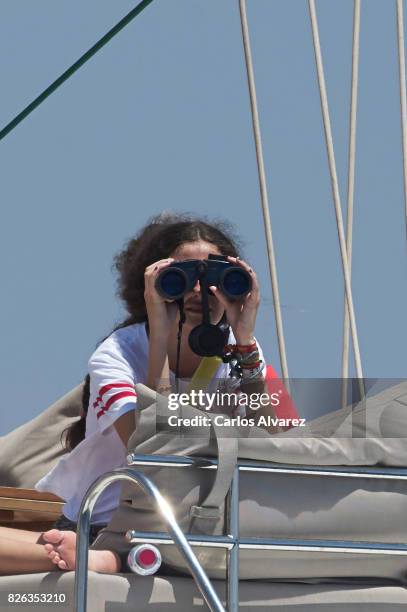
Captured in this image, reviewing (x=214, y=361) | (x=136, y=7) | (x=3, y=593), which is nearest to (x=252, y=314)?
(x=214, y=361)

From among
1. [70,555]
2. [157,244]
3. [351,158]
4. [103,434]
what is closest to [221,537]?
[70,555]

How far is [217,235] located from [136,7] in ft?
2.31

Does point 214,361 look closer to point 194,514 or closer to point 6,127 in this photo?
point 194,514

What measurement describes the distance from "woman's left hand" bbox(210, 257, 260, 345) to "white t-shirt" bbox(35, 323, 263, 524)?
0.08 meters

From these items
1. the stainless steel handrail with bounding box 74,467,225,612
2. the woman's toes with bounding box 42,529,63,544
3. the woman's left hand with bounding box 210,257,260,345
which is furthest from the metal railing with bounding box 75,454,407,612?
the woman's left hand with bounding box 210,257,260,345

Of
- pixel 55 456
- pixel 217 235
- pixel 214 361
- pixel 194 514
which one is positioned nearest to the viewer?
pixel 194 514

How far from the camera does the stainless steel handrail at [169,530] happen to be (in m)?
1.96

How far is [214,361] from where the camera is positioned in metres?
2.46

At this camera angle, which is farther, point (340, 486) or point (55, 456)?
point (55, 456)

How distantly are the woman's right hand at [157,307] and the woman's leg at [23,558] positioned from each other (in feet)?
1.64

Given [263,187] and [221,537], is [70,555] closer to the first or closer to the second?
[221,537]

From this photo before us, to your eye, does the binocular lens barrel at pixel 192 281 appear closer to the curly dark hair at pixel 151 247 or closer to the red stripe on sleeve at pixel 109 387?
the red stripe on sleeve at pixel 109 387

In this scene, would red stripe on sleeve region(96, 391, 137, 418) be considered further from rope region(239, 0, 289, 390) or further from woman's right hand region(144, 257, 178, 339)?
rope region(239, 0, 289, 390)

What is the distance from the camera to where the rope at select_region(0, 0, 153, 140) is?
9.83ft
